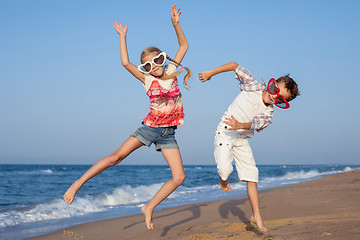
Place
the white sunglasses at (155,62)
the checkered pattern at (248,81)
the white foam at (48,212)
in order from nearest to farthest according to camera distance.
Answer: the white sunglasses at (155,62)
the checkered pattern at (248,81)
the white foam at (48,212)

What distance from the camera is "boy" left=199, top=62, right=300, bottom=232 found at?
424 cm

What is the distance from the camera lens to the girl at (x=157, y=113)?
4.09 meters

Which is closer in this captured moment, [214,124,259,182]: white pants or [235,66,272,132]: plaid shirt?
[235,66,272,132]: plaid shirt

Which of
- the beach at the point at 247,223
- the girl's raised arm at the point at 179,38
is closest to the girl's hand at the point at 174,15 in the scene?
the girl's raised arm at the point at 179,38

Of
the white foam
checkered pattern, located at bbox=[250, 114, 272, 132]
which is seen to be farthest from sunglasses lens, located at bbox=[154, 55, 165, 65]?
the white foam

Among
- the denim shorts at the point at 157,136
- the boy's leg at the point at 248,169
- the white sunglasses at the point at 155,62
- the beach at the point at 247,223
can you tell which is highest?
the white sunglasses at the point at 155,62

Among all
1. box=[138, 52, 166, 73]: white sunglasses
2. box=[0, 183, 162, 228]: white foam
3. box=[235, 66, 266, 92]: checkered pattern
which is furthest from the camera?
box=[0, 183, 162, 228]: white foam

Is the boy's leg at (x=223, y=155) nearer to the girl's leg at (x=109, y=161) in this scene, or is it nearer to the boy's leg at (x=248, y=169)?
the boy's leg at (x=248, y=169)

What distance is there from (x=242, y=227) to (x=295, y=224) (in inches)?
27.6

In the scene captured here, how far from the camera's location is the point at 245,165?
14.8 feet

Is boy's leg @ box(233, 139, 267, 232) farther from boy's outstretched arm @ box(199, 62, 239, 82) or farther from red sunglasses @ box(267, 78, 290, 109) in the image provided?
boy's outstretched arm @ box(199, 62, 239, 82)

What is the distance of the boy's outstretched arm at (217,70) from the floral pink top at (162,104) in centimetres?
33

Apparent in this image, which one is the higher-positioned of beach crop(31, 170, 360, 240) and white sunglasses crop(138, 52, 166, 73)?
white sunglasses crop(138, 52, 166, 73)

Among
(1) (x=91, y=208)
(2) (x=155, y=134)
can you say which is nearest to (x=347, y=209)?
(2) (x=155, y=134)
